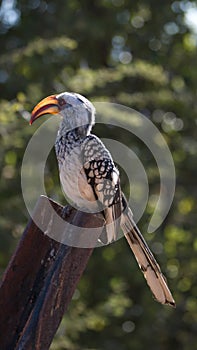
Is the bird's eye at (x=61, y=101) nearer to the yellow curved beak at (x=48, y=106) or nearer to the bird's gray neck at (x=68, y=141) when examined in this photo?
the yellow curved beak at (x=48, y=106)

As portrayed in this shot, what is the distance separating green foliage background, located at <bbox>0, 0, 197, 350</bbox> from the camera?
5840 mm

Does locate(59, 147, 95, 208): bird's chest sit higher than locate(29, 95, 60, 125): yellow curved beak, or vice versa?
locate(29, 95, 60, 125): yellow curved beak

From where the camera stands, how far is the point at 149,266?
274cm

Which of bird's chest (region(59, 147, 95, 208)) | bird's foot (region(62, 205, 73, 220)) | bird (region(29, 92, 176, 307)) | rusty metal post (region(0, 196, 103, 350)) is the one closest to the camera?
rusty metal post (region(0, 196, 103, 350))

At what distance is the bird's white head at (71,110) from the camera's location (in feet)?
11.1

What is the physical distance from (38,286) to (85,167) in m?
1.04

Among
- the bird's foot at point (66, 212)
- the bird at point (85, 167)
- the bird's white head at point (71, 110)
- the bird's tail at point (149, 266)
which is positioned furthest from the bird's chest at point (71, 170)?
the bird's foot at point (66, 212)

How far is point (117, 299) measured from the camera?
609 centimetres

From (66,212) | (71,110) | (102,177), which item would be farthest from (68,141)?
(66,212)

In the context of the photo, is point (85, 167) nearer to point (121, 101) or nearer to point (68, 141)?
point (68, 141)

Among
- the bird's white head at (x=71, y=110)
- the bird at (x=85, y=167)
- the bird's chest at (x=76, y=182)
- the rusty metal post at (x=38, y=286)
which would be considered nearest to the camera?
the rusty metal post at (x=38, y=286)

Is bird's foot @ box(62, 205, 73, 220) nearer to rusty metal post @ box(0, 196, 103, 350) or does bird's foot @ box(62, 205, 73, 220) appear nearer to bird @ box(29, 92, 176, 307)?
rusty metal post @ box(0, 196, 103, 350)

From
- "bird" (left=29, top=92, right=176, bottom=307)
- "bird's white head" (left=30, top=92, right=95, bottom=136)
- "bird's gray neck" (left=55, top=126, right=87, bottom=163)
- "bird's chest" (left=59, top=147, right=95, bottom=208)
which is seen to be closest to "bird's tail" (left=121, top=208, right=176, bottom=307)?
"bird" (left=29, top=92, right=176, bottom=307)

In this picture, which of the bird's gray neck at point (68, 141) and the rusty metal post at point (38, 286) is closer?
the rusty metal post at point (38, 286)
